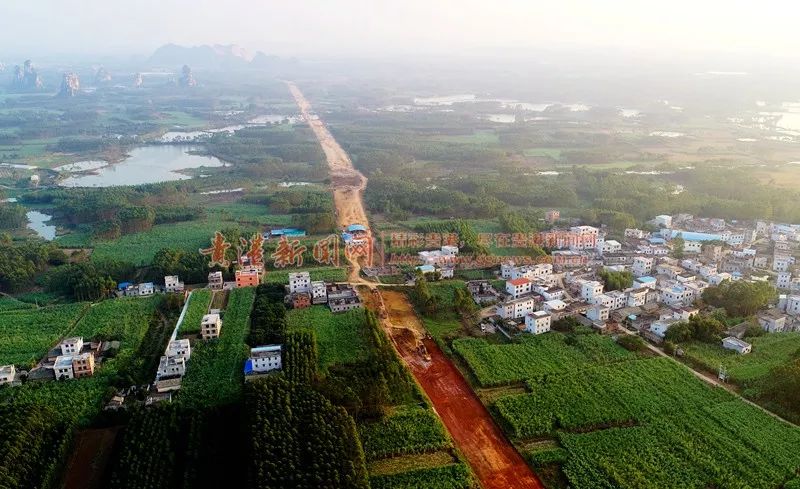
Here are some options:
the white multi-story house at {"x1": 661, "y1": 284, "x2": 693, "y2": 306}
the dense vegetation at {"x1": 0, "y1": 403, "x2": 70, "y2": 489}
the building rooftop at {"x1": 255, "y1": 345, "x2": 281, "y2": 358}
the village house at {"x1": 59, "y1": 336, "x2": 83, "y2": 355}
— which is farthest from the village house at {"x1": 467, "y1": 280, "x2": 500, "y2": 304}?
the dense vegetation at {"x1": 0, "y1": 403, "x2": 70, "y2": 489}

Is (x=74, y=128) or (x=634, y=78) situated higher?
(x=634, y=78)

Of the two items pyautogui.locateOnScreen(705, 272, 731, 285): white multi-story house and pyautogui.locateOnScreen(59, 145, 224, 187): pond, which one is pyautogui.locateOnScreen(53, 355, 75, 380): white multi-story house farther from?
pyautogui.locateOnScreen(59, 145, 224, 187): pond

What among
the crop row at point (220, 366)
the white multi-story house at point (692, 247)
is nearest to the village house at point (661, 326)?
the white multi-story house at point (692, 247)

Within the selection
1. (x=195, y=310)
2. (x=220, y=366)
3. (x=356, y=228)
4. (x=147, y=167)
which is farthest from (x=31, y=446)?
(x=147, y=167)

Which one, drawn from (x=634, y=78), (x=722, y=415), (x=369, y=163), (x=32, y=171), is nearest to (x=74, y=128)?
(x=32, y=171)

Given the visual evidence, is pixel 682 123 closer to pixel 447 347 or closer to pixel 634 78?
pixel 634 78

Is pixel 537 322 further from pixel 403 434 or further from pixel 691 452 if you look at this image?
pixel 403 434

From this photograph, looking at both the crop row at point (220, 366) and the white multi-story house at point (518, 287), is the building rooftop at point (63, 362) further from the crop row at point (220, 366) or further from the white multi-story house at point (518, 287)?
the white multi-story house at point (518, 287)
